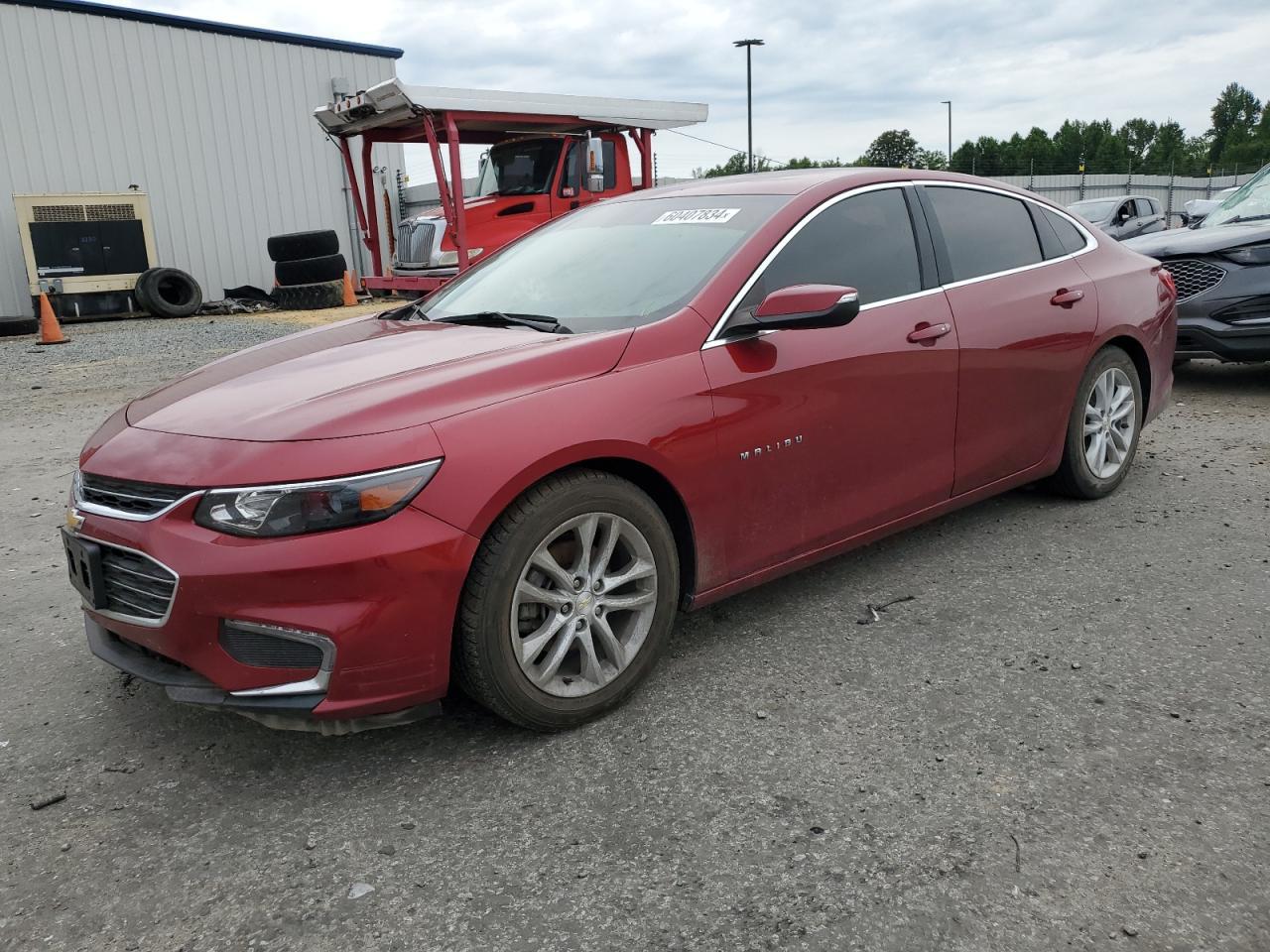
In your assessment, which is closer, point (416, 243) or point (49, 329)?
point (49, 329)

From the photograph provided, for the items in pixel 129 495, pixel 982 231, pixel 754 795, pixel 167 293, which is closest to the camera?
pixel 754 795

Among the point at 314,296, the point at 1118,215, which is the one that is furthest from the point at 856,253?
the point at 1118,215

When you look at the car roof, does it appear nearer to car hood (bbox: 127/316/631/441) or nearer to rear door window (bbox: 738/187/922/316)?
rear door window (bbox: 738/187/922/316)

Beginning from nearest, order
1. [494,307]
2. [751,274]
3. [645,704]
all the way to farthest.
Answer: [645,704] < [751,274] < [494,307]

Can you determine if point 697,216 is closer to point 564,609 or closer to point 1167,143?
point 564,609

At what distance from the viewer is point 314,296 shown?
53.6 ft

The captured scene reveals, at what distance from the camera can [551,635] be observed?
8.95ft

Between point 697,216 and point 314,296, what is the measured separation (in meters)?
14.0

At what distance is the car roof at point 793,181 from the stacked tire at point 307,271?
43.7 feet

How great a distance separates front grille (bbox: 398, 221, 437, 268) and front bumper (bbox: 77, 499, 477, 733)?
11.5 m

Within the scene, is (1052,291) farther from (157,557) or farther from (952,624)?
(157,557)

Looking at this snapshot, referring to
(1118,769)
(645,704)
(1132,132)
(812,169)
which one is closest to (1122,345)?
(812,169)

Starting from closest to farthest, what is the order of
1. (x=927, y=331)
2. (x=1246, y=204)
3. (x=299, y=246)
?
(x=927, y=331) → (x=1246, y=204) → (x=299, y=246)

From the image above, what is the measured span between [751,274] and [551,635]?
132 centimetres
